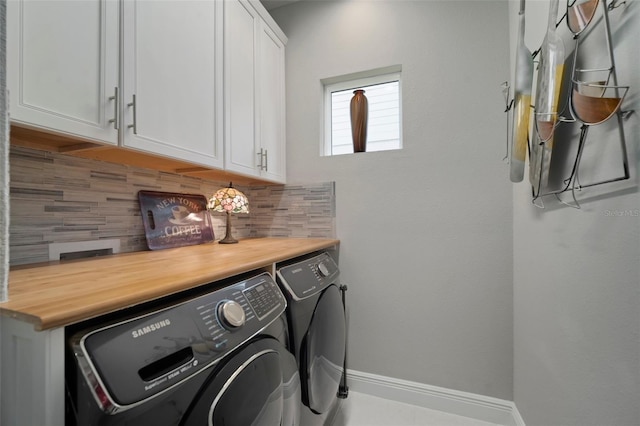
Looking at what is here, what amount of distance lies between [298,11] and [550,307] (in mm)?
2385

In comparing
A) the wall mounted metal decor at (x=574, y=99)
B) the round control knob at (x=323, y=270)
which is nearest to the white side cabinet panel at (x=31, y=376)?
the round control knob at (x=323, y=270)

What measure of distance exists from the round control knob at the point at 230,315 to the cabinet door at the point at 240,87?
35.5 inches

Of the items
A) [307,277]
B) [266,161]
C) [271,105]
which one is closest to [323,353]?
[307,277]

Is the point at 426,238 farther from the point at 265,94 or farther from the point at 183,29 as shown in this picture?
the point at 183,29

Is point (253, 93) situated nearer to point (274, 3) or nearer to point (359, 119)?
point (359, 119)

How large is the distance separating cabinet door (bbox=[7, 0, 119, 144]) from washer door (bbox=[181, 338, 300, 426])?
0.83 meters

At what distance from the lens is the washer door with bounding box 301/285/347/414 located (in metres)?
1.06

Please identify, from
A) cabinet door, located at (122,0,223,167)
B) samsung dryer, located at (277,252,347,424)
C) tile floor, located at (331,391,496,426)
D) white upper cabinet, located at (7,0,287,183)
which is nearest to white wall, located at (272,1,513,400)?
tile floor, located at (331,391,496,426)

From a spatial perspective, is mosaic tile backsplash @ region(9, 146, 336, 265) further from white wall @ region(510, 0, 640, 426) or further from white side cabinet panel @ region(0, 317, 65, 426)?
white wall @ region(510, 0, 640, 426)

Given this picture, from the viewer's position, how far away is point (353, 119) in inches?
71.4

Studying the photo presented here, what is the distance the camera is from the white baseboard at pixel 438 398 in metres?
1.46

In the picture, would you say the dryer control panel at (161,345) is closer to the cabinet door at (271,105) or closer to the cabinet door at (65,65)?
the cabinet door at (65,65)

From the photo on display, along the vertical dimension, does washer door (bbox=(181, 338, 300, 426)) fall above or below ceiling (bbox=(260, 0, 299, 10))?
below

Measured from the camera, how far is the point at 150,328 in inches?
20.5
